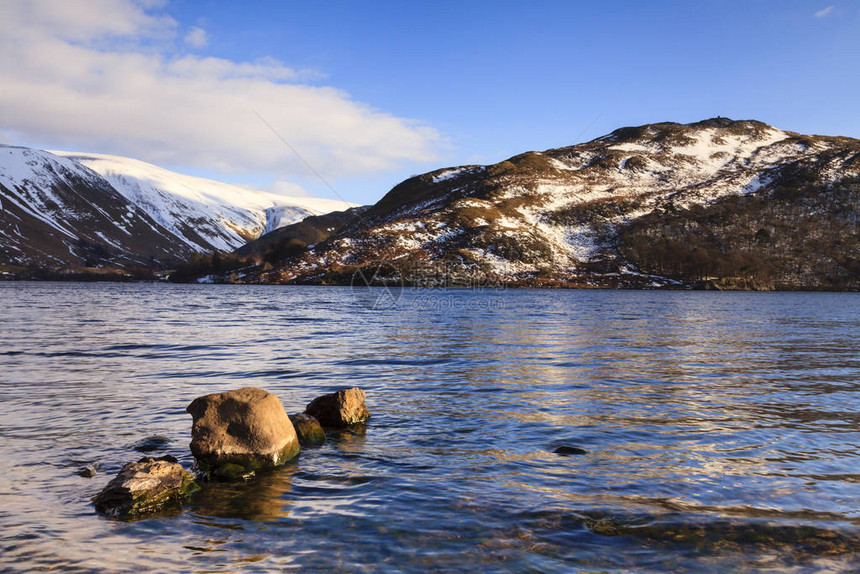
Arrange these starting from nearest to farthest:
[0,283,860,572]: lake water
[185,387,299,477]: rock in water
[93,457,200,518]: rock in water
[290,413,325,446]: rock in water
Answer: [0,283,860,572]: lake water
[93,457,200,518]: rock in water
[185,387,299,477]: rock in water
[290,413,325,446]: rock in water

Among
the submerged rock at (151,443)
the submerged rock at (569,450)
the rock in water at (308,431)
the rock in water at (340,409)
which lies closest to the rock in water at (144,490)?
the submerged rock at (151,443)

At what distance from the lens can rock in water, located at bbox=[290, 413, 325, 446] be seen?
1764 centimetres

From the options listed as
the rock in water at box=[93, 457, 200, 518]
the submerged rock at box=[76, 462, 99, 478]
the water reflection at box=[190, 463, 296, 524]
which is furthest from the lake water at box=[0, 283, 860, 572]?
the rock in water at box=[93, 457, 200, 518]

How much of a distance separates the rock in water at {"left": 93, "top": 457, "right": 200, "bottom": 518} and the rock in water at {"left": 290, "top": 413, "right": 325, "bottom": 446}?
453cm

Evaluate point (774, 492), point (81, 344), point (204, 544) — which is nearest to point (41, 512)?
point (204, 544)

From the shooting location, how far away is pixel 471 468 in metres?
14.9

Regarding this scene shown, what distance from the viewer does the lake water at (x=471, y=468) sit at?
10320 millimetres

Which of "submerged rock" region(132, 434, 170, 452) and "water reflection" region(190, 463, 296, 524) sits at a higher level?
"submerged rock" region(132, 434, 170, 452)

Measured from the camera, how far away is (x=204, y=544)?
10.7 meters

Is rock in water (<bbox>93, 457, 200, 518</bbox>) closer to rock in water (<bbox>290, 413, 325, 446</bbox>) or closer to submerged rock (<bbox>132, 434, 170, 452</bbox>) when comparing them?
submerged rock (<bbox>132, 434, 170, 452</bbox>)

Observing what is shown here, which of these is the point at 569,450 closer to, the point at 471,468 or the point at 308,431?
the point at 471,468

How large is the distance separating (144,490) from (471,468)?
7.60 metres

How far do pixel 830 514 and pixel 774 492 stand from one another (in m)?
1.36

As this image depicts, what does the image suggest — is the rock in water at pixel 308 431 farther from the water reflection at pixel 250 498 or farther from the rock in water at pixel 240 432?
the water reflection at pixel 250 498
